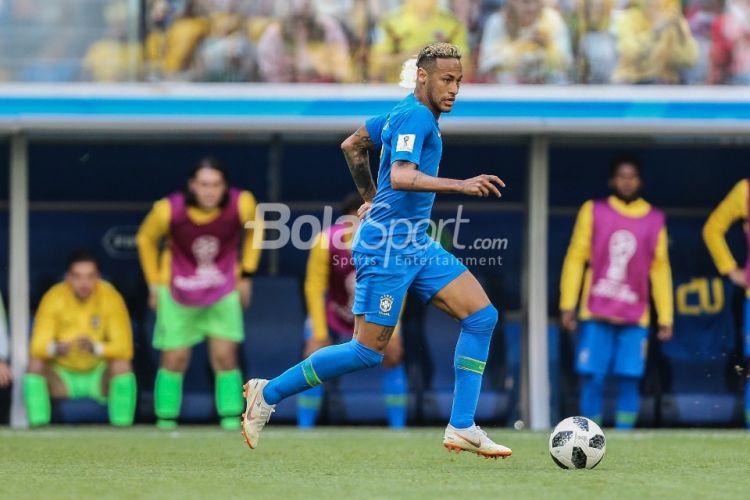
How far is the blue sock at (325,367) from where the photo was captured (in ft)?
24.6

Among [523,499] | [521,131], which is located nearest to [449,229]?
[521,131]

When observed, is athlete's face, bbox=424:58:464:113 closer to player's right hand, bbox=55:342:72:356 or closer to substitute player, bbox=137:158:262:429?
substitute player, bbox=137:158:262:429

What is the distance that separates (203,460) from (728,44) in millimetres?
5244

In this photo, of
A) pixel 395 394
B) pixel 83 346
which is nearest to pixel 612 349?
pixel 395 394

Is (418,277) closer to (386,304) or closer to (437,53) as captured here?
(386,304)

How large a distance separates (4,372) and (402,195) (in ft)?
14.5

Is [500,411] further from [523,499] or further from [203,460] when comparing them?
[523,499]

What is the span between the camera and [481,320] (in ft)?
24.6

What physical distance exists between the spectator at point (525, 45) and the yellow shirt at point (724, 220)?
1393 millimetres

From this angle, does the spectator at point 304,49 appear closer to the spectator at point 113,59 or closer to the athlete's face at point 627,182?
the spectator at point 113,59

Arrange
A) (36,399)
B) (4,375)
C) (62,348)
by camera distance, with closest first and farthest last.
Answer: (4,375)
(36,399)
(62,348)

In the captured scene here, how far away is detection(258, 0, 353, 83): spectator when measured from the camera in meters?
11.2

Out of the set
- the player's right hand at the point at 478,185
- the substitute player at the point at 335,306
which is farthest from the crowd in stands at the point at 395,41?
the player's right hand at the point at 478,185

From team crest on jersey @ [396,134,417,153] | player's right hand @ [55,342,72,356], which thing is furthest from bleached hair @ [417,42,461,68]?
player's right hand @ [55,342,72,356]
